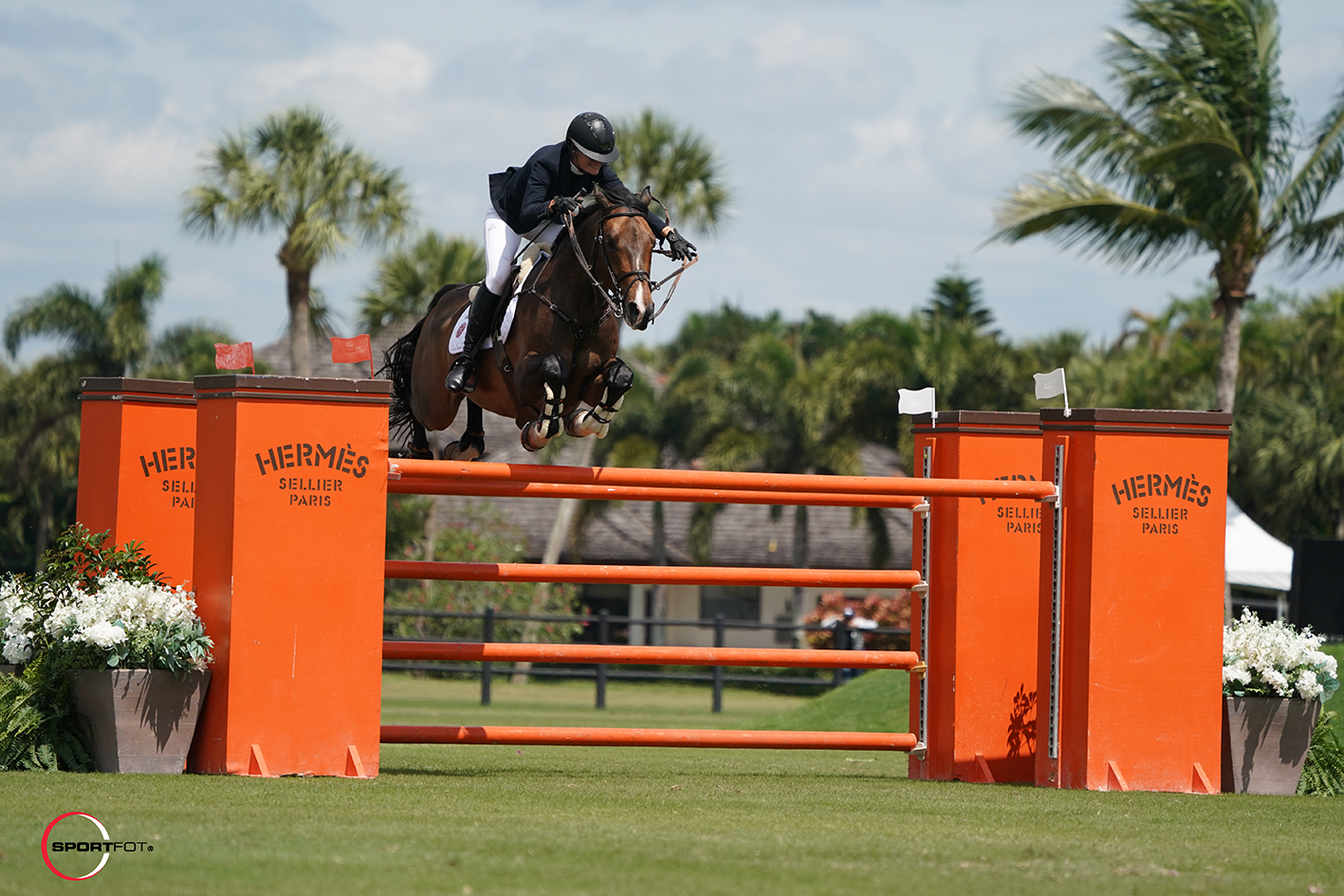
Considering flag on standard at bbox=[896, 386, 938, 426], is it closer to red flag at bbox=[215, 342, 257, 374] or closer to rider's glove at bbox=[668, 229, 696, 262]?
rider's glove at bbox=[668, 229, 696, 262]

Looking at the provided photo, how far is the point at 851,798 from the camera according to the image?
241 inches

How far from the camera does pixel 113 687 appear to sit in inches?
241

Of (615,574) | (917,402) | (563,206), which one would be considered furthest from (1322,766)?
(563,206)

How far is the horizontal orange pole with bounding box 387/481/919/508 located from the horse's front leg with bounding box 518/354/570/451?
0.27 metres

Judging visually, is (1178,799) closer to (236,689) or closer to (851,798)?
(851,798)

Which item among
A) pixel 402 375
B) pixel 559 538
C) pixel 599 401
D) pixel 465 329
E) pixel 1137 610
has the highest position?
pixel 465 329

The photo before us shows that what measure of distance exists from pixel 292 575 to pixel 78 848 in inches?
81.3

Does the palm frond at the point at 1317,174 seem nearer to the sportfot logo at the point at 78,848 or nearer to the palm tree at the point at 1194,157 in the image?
the palm tree at the point at 1194,157

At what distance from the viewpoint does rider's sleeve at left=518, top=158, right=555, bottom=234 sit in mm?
7113

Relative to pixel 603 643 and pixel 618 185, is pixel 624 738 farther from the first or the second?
pixel 603 643

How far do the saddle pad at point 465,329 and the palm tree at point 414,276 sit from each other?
1651 cm

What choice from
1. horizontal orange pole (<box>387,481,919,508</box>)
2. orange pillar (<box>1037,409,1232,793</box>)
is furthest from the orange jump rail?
orange pillar (<box>1037,409,1232,793</box>)

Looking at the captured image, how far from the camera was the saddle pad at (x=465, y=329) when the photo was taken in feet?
24.3

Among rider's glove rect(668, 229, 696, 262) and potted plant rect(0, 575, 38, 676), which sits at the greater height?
rider's glove rect(668, 229, 696, 262)
